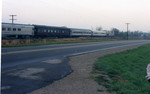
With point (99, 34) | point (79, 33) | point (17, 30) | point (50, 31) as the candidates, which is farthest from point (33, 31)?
point (99, 34)

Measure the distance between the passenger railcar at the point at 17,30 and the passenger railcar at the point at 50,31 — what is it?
2.24m

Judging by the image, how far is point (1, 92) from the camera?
674 cm

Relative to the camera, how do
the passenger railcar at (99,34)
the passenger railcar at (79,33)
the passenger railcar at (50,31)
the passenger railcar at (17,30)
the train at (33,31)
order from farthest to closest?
the passenger railcar at (99,34) < the passenger railcar at (79,33) < the passenger railcar at (50,31) < the train at (33,31) < the passenger railcar at (17,30)

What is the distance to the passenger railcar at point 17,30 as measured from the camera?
43.4m

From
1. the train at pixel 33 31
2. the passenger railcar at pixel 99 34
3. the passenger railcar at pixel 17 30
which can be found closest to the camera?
the passenger railcar at pixel 17 30

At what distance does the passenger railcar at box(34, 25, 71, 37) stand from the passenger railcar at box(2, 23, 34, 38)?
2.24 metres

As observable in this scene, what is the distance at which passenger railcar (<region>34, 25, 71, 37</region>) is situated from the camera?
171 ft

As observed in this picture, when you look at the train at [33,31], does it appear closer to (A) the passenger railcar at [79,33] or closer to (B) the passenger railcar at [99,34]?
(A) the passenger railcar at [79,33]

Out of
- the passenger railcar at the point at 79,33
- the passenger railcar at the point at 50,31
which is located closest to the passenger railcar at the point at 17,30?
the passenger railcar at the point at 50,31

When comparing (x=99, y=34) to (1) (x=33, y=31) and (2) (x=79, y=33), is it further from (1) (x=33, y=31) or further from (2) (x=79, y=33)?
(1) (x=33, y=31)

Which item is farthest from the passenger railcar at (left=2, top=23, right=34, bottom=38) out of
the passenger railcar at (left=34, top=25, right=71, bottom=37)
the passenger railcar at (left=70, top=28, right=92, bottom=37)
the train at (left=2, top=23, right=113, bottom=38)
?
the passenger railcar at (left=70, top=28, right=92, bottom=37)

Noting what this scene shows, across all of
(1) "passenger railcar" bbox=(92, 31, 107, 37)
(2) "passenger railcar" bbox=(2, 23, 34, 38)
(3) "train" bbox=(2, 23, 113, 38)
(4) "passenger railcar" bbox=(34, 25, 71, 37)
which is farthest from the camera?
(1) "passenger railcar" bbox=(92, 31, 107, 37)

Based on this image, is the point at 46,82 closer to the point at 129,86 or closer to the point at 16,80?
the point at 16,80

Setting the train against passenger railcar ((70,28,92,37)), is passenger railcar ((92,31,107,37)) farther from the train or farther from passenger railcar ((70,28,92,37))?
the train
